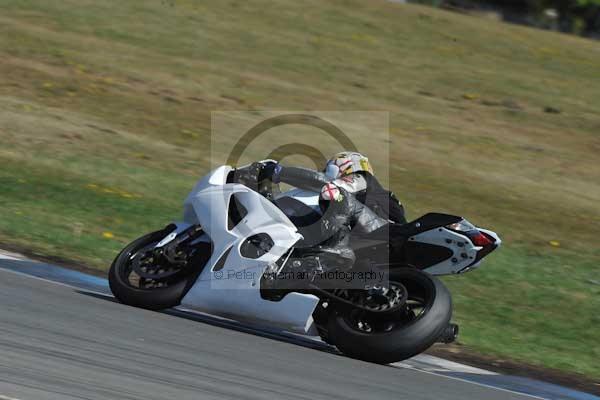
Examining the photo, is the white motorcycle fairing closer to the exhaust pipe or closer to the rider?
the rider

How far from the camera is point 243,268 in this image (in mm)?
8023

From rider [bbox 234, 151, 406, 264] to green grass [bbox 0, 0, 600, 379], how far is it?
1.80 metres

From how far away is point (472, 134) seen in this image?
803 inches

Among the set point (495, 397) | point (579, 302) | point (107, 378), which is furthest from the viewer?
point (579, 302)

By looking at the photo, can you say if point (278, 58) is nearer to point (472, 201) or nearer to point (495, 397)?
point (472, 201)

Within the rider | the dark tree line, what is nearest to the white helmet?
the rider

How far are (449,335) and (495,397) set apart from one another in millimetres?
685

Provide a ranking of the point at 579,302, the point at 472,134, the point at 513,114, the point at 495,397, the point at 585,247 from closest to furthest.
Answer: the point at 495,397, the point at 579,302, the point at 585,247, the point at 472,134, the point at 513,114

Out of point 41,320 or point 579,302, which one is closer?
point 41,320

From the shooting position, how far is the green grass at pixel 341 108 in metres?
11.6

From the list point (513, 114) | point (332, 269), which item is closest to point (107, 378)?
point (332, 269)

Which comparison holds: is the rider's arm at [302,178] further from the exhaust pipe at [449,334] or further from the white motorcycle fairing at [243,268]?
the exhaust pipe at [449,334]

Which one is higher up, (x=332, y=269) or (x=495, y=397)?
(x=332, y=269)

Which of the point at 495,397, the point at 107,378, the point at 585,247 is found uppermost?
the point at 107,378
